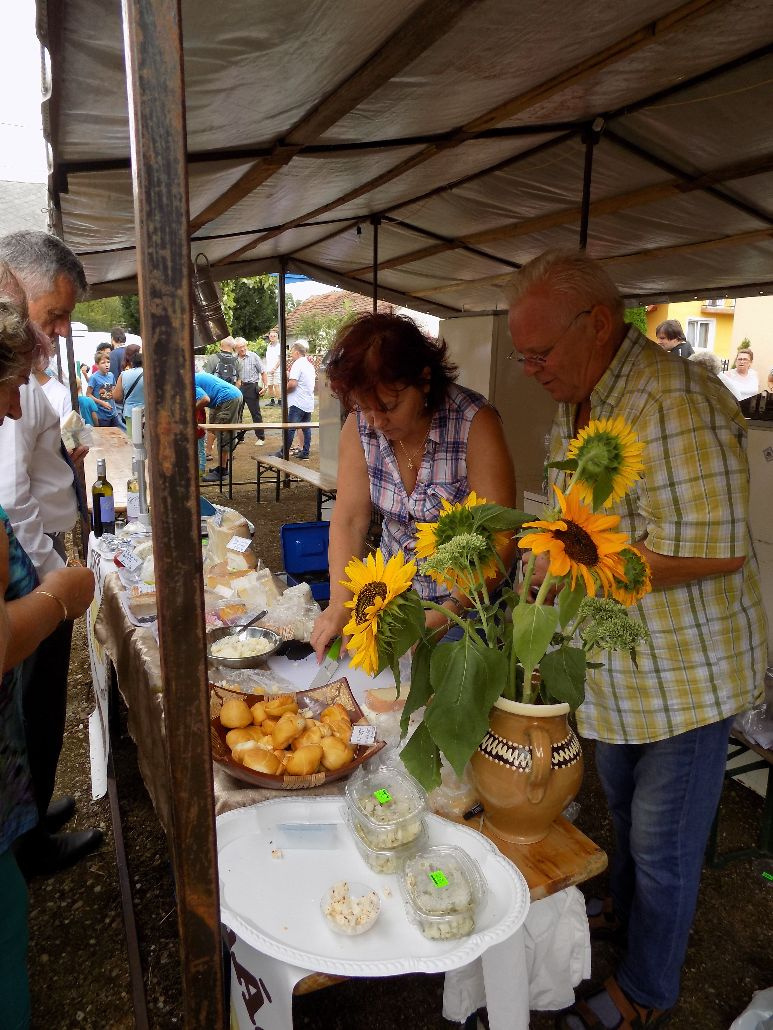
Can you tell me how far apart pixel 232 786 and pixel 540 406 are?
3.64 meters

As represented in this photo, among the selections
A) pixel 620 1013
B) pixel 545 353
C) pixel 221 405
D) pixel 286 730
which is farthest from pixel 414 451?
pixel 221 405

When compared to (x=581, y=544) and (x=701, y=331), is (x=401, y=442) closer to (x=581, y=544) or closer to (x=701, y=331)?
(x=581, y=544)

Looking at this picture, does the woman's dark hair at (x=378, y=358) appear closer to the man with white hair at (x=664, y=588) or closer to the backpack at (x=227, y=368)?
the man with white hair at (x=664, y=588)

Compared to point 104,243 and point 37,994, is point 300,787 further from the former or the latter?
point 104,243

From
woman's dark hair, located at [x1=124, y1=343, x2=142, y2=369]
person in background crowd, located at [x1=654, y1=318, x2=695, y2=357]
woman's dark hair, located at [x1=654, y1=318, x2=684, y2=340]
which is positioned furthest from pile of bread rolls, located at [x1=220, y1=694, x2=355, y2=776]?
woman's dark hair, located at [x1=124, y1=343, x2=142, y2=369]

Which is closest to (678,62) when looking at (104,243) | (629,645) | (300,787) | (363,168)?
(363,168)

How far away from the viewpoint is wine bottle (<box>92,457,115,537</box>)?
3283 millimetres

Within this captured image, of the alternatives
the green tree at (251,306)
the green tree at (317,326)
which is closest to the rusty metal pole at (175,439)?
the green tree at (251,306)

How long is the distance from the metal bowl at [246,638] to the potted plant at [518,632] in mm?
A: 883

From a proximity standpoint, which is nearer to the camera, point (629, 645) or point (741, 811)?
A: point (629, 645)

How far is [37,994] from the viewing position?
202 cm

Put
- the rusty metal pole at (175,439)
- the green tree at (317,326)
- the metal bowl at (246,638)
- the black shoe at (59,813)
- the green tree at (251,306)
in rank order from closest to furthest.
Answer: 1. the rusty metal pole at (175,439)
2. the metal bowl at (246,638)
3. the black shoe at (59,813)
4. the green tree at (251,306)
5. the green tree at (317,326)

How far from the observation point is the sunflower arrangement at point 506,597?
35.4 inches

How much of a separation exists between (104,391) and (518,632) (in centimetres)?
1169
